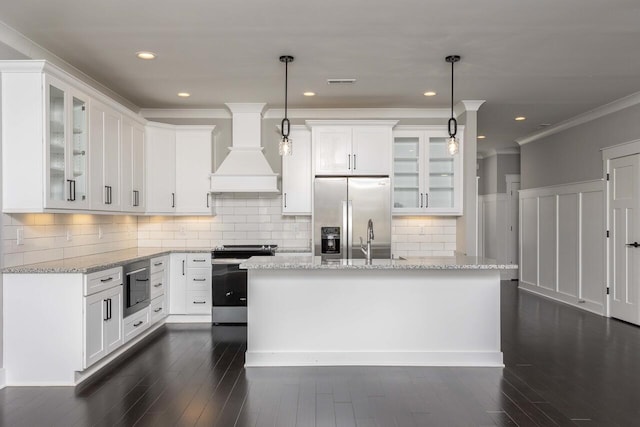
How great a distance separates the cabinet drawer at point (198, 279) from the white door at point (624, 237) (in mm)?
5197

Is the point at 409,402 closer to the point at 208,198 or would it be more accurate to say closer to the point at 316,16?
the point at 316,16

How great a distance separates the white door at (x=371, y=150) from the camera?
218 inches

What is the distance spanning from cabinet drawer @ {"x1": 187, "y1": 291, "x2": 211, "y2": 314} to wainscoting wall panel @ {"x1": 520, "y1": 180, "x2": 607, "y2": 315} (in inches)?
205

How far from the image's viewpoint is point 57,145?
3.57 meters

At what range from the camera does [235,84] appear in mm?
4871

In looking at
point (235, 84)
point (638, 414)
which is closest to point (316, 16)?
point (235, 84)

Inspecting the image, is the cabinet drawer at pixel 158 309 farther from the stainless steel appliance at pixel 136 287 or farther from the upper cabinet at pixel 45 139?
the upper cabinet at pixel 45 139

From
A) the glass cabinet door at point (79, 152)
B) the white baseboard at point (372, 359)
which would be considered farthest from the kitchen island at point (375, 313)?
the glass cabinet door at point (79, 152)

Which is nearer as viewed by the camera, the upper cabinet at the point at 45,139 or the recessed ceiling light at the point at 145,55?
the upper cabinet at the point at 45,139

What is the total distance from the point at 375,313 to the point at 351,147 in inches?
93.3

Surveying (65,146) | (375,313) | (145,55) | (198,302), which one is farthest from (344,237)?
(65,146)

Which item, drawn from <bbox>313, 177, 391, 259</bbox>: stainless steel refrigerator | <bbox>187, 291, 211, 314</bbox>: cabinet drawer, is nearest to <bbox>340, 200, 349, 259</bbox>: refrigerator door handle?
<bbox>313, 177, 391, 259</bbox>: stainless steel refrigerator

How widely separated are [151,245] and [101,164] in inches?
77.4

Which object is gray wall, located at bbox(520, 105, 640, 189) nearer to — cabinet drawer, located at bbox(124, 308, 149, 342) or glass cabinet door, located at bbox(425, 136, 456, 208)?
glass cabinet door, located at bbox(425, 136, 456, 208)
